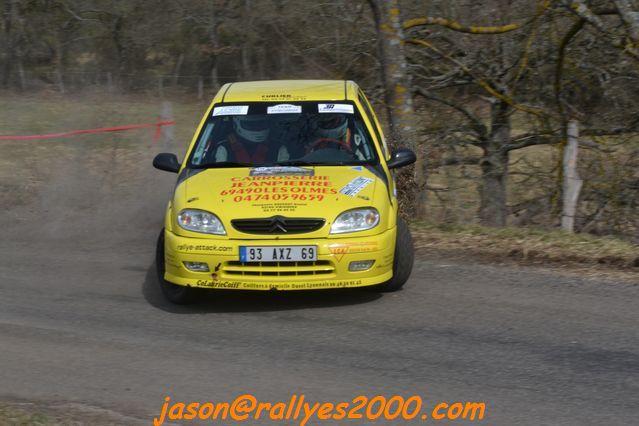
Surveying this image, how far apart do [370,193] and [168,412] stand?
2.69m

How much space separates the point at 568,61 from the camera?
12.6 meters

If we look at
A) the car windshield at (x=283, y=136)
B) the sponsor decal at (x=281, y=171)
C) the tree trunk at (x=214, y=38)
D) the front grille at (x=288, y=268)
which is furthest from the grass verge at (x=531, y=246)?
the tree trunk at (x=214, y=38)

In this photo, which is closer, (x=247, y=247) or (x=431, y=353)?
(x=431, y=353)

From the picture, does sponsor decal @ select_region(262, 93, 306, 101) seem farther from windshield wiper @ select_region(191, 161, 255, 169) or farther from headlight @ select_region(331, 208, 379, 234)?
headlight @ select_region(331, 208, 379, 234)

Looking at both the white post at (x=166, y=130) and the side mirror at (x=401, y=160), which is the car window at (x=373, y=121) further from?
the white post at (x=166, y=130)

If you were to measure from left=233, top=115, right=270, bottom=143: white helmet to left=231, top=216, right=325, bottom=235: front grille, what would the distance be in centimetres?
140

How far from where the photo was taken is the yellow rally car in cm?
660

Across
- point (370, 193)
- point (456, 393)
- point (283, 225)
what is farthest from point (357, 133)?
point (456, 393)

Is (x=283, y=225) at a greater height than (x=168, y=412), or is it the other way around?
(x=283, y=225)

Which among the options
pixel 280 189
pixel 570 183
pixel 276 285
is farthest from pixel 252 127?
pixel 570 183

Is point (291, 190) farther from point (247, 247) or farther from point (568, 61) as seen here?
point (568, 61)

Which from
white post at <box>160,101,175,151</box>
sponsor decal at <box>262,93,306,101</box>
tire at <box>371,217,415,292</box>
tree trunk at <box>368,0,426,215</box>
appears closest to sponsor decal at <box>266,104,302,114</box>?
sponsor decal at <box>262,93,306,101</box>

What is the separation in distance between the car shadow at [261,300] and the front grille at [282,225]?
2.34ft

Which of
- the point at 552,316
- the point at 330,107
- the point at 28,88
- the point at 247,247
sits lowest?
the point at 28,88
